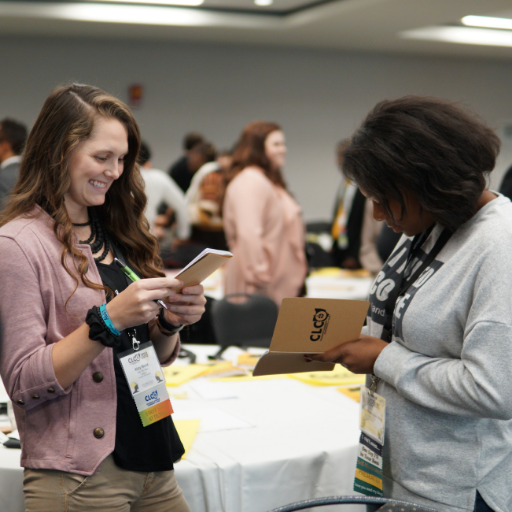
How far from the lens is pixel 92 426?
1.26 m

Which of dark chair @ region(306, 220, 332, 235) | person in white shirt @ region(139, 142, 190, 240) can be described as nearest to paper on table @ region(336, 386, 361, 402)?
person in white shirt @ region(139, 142, 190, 240)

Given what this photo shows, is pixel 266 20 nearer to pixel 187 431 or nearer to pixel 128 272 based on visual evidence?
pixel 187 431

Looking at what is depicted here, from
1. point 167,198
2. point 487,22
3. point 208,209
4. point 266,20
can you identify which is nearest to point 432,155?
point 208,209

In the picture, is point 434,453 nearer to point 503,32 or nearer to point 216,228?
point 216,228

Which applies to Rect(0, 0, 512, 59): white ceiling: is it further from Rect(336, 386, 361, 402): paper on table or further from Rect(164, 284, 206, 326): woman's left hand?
Rect(164, 284, 206, 326): woman's left hand

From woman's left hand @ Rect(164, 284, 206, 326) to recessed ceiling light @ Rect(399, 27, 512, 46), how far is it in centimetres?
730

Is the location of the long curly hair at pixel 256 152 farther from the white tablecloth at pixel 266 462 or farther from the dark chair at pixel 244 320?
the white tablecloth at pixel 266 462

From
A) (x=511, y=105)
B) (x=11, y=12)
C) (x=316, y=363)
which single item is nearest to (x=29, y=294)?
(x=316, y=363)

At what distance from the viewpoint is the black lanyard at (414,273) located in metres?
1.35

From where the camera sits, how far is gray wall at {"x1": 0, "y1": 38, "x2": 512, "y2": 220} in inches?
331

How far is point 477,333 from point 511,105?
10354 mm

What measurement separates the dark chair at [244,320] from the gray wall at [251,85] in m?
5.62

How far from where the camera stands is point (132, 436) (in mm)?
1332

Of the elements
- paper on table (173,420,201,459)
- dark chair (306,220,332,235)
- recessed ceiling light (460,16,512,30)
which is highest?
recessed ceiling light (460,16,512,30)
